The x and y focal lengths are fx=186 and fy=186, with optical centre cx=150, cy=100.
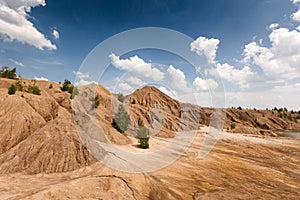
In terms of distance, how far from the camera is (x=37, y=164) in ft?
43.8

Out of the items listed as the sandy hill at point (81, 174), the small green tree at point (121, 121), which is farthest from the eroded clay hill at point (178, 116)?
the sandy hill at point (81, 174)

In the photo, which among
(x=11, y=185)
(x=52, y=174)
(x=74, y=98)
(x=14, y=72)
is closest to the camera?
(x=11, y=185)

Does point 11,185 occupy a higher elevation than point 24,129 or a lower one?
lower

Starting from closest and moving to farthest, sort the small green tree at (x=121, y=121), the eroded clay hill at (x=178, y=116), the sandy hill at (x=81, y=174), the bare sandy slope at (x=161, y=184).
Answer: the bare sandy slope at (x=161, y=184) < the sandy hill at (x=81, y=174) < the small green tree at (x=121, y=121) < the eroded clay hill at (x=178, y=116)

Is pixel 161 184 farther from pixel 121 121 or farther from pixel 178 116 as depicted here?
pixel 178 116

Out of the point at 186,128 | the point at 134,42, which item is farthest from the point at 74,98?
the point at 186,128

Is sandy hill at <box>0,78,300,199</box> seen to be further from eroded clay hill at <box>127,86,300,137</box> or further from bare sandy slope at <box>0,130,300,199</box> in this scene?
eroded clay hill at <box>127,86,300,137</box>

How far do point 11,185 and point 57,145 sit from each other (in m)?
4.85

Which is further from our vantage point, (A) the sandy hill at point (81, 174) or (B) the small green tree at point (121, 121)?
(B) the small green tree at point (121, 121)

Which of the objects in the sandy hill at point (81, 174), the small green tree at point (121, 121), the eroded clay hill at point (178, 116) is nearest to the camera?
the sandy hill at point (81, 174)

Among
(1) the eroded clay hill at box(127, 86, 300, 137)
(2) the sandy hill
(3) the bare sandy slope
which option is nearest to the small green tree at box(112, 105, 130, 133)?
(2) the sandy hill

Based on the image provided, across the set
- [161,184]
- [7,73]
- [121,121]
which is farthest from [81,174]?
[7,73]

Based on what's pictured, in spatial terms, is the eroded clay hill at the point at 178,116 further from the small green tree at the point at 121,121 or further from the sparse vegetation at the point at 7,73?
the sparse vegetation at the point at 7,73

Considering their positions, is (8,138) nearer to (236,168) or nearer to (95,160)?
(95,160)
